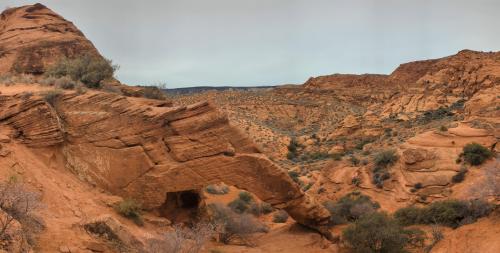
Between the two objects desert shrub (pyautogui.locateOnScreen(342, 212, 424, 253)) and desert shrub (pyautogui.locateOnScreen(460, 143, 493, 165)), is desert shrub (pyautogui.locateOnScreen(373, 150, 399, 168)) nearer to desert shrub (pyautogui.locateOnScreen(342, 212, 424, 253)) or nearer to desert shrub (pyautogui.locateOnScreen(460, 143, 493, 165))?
desert shrub (pyautogui.locateOnScreen(460, 143, 493, 165))

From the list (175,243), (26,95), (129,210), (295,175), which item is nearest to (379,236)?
(175,243)

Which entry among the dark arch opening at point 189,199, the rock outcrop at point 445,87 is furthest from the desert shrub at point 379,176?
the rock outcrop at point 445,87

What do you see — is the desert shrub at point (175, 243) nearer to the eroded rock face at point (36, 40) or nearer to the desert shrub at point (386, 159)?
the eroded rock face at point (36, 40)

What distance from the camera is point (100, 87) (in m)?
17.5

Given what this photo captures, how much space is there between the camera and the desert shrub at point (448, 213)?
597 inches

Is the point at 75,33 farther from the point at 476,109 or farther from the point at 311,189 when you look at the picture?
the point at 476,109

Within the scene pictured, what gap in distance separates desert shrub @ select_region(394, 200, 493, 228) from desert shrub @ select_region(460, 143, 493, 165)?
505 centimetres

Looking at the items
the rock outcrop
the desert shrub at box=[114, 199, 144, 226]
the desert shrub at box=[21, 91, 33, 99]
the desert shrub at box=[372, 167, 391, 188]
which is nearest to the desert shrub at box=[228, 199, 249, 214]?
the desert shrub at box=[372, 167, 391, 188]

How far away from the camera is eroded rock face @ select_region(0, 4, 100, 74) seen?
18.6 m

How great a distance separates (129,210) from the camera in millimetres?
13406

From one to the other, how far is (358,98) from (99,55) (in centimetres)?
5948

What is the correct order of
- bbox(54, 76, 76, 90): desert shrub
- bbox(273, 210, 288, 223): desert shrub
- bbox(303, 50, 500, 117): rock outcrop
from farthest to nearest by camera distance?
bbox(303, 50, 500, 117): rock outcrop → bbox(273, 210, 288, 223): desert shrub → bbox(54, 76, 76, 90): desert shrub

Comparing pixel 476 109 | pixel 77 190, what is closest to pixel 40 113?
pixel 77 190

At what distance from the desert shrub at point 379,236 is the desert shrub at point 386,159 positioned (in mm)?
10195
